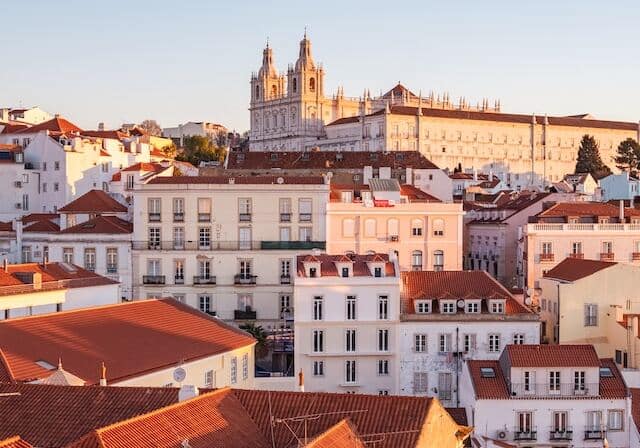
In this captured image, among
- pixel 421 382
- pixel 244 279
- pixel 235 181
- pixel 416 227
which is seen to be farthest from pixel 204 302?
pixel 421 382

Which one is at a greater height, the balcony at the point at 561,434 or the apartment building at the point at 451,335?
the apartment building at the point at 451,335

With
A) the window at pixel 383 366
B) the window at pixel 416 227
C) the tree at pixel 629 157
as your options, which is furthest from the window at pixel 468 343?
the tree at pixel 629 157

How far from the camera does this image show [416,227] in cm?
6003

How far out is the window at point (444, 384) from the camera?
44594 mm

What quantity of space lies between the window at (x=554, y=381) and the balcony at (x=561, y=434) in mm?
1463

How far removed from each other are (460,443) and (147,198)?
35.6 m

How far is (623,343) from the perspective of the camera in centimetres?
4572

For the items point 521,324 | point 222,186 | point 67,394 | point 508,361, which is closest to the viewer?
point 67,394

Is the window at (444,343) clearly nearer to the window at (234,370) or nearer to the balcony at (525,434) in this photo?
the balcony at (525,434)

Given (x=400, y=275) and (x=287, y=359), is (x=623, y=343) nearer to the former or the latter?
(x=400, y=275)

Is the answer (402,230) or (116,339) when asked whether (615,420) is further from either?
(402,230)

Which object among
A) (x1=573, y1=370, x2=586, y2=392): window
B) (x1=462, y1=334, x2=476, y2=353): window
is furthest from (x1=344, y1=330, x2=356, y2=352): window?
(x1=573, y1=370, x2=586, y2=392): window

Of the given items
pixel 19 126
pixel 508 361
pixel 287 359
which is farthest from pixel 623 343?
pixel 19 126

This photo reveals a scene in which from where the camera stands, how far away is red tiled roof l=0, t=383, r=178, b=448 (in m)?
21.3
